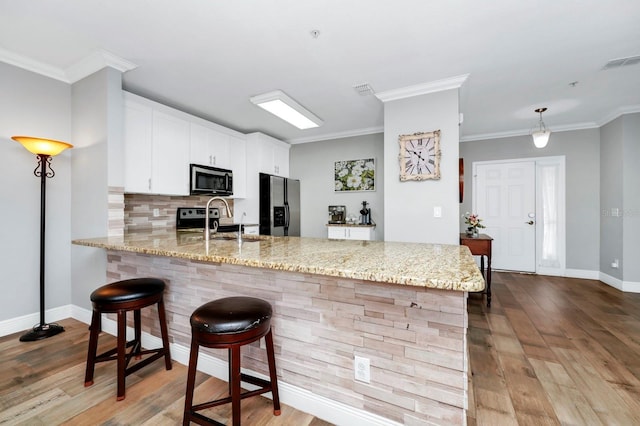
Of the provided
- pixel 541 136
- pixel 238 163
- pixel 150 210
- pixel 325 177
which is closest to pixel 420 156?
pixel 541 136

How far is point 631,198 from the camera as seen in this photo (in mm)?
3773

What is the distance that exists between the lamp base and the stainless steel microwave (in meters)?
1.85

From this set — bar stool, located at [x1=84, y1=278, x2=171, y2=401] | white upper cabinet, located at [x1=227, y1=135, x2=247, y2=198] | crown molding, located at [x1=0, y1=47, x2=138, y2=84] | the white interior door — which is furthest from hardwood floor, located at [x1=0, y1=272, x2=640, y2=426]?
white upper cabinet, located at [x1=227, y1=135, x2=247, y2=198]

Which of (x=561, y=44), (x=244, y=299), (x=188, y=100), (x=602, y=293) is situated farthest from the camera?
(x=602, y=293)

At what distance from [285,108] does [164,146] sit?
150 cm

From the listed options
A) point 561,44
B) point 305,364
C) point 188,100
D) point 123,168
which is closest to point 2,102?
point 123,168

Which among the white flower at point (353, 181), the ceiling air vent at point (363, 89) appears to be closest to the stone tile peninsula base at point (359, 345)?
the ceiling air vent at point (363, 89)

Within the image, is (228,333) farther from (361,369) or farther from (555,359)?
(555,359)

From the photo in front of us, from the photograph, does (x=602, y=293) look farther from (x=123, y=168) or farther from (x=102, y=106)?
(x=102, y=106)

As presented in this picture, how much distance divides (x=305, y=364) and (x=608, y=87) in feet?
13.9

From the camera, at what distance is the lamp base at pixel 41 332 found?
7.75 feet

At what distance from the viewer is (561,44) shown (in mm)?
2256

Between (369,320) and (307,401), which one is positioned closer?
(369,320)

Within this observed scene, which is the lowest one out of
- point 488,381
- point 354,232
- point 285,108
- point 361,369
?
point 488,381
